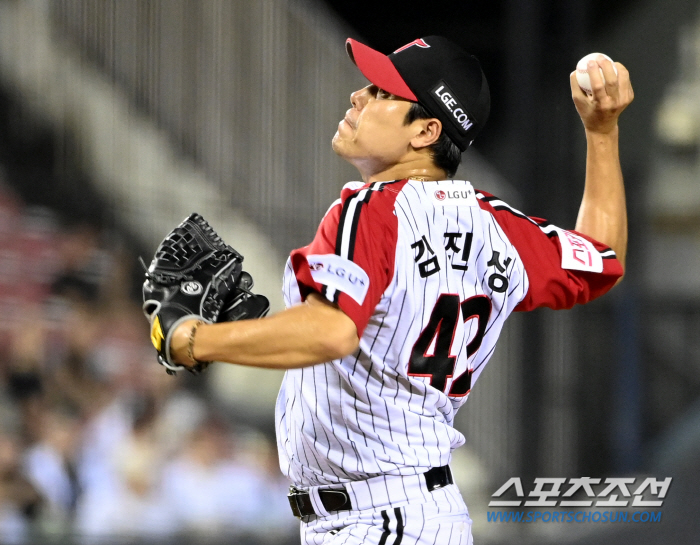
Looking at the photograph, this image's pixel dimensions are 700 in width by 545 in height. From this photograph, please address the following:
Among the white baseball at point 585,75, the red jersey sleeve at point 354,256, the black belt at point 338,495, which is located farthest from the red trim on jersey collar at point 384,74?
the black belt at point 338,495

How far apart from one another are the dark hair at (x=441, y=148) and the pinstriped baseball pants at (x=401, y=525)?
79 centimetres

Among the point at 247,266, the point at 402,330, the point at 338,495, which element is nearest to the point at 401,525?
the point at 338,495

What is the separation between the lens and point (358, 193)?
204 centimetres

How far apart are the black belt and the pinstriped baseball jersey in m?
0.02

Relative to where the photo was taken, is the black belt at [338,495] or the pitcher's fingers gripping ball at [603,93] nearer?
the black belt at [338,495]

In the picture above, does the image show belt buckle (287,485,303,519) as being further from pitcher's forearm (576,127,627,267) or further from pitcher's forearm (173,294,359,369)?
pitcher's forearm (576,127,627,267)

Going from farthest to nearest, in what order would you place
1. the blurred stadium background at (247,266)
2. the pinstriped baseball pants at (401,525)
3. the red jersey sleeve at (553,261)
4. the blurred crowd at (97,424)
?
1. the blurred stadium background at (247,266)
2. the blurred crowd at (97,424)
3. the red jersey sleeve at (553,261)
4. the pinstriped baseball pants at (401,525)

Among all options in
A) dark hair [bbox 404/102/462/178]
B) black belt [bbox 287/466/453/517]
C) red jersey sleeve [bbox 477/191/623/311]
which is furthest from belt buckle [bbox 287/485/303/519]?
dark hair [bbox 404/102/462/178]

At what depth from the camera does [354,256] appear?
1894mm

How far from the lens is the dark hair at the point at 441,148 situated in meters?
2.32

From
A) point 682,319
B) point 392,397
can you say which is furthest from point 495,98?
point 392,397

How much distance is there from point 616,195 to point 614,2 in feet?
17.8

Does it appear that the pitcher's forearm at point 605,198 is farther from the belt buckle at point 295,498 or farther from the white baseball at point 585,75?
the belt buckle at point 295,498

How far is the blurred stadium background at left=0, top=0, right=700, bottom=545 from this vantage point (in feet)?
15.9
